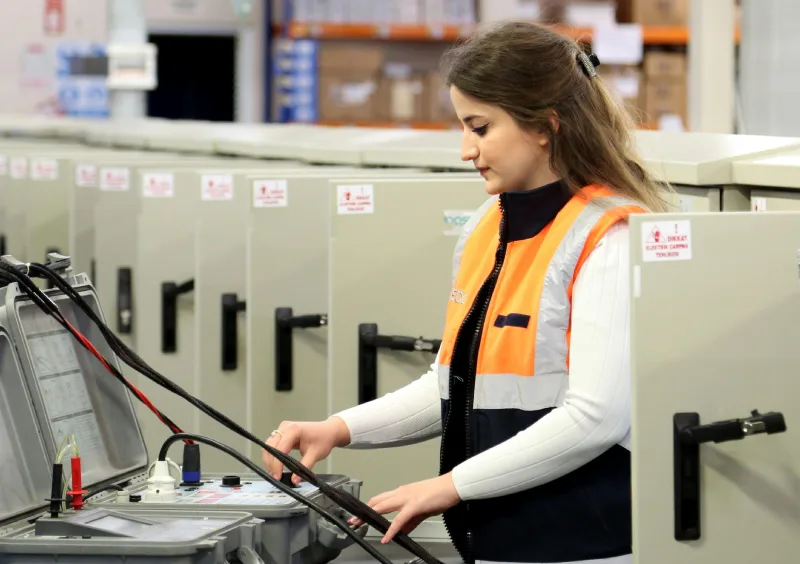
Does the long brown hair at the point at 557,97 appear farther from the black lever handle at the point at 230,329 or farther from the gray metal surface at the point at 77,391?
the black lever handle at the point at 230,329

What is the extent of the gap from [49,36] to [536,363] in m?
8.39

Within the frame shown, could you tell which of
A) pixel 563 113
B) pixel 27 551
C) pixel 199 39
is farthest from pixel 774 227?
pixel 199 39

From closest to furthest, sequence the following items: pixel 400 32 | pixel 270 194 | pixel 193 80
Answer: pixel 270 194
pixel 400 32
pixel 193 80

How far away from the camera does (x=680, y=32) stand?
861cm

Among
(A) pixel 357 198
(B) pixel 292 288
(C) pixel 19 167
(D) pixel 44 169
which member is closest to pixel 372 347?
(A) pixel 357 198

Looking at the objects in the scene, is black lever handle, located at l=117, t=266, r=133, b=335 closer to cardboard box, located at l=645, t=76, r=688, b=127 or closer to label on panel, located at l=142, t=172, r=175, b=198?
label on panel, located at l=142, t=172, r=175, b=198

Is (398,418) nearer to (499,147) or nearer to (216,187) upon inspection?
(499,147)

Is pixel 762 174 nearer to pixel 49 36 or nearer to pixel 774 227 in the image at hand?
pixel 774 227

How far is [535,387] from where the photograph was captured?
1679mm

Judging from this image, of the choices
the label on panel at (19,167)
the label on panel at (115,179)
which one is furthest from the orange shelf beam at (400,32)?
the label on panel at (115,179)

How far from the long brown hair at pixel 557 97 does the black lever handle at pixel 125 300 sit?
2.36m

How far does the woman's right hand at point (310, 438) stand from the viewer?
6.12 ft

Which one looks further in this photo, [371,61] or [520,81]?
[371,61]

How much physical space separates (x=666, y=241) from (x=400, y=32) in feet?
23.6
